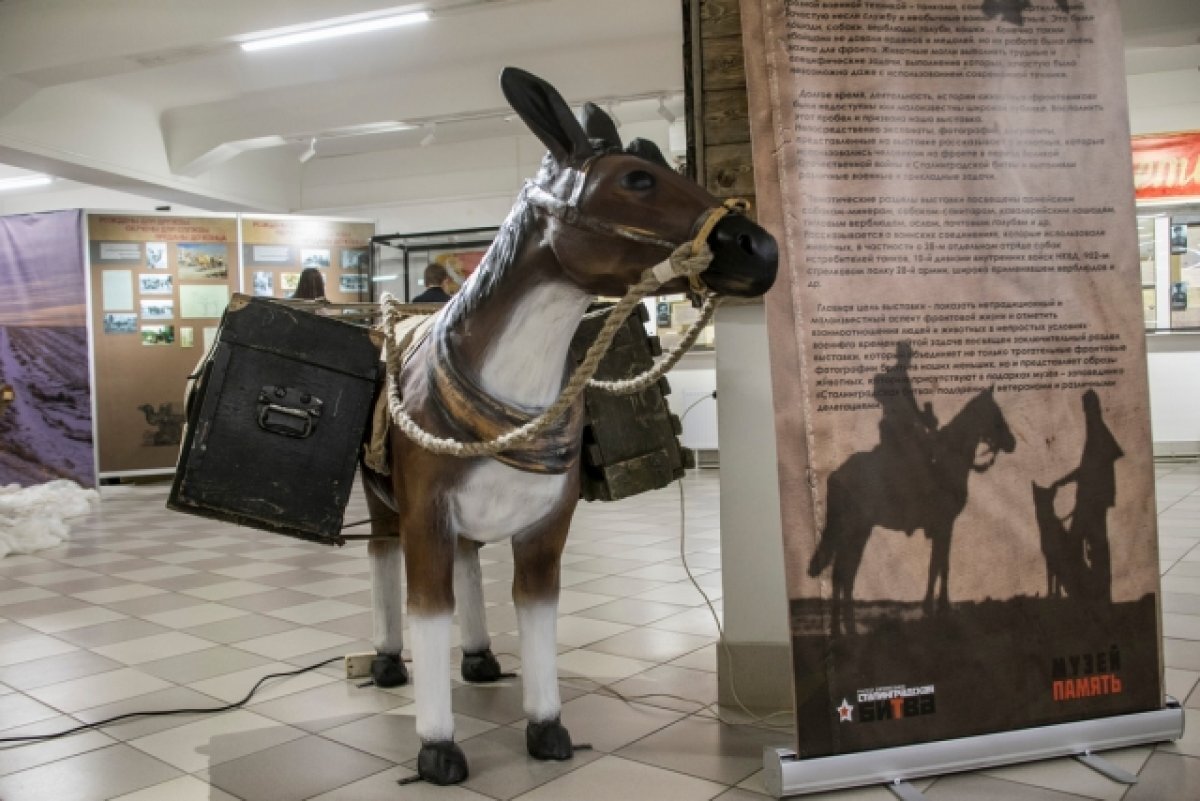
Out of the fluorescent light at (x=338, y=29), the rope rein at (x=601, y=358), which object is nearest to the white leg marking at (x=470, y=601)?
the rope rein at (x=601, y=358)

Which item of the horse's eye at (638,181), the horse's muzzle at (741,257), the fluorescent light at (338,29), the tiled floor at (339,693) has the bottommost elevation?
the tiled floor at (339,693)

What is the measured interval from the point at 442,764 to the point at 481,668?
764 mm

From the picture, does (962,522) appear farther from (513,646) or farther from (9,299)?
(9,299)

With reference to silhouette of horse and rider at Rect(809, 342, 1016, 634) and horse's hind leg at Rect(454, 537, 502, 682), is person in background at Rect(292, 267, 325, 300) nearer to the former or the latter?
horse's hind leg at Rect(454, 537, 502, 682)

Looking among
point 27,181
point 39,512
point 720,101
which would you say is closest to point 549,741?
point 720,101

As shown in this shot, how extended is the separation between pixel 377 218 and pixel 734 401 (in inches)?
379

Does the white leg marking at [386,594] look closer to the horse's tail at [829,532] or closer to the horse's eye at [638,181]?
the horse's tail at [829,532]

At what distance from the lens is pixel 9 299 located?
8.41 metres

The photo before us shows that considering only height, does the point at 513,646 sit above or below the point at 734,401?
below

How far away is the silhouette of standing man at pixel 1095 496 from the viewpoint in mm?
2064

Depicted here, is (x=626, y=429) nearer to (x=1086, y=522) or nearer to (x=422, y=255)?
(x=1086, y=522)

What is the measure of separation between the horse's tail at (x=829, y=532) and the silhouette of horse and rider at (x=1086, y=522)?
0.45 metres

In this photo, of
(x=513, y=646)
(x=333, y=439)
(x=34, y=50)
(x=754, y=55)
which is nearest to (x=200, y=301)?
(x=34, y=50)

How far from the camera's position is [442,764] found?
2.07 meters
